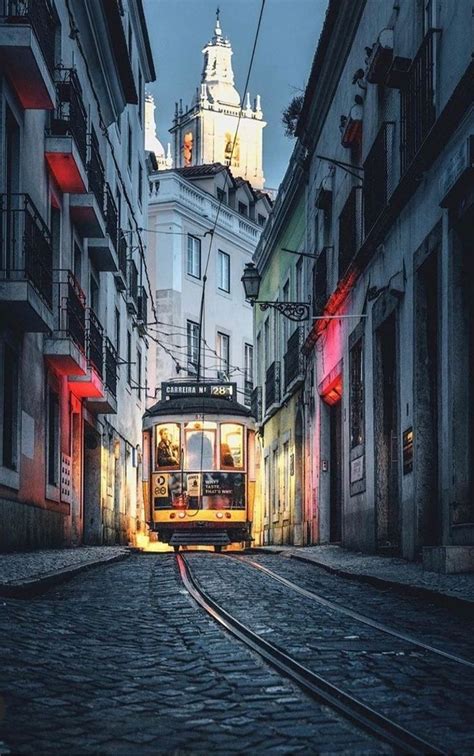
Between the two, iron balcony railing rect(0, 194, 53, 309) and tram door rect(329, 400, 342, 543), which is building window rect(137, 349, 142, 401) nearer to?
tram door rect(329, 400, 342, 543)

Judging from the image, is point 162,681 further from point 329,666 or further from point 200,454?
point 200,454

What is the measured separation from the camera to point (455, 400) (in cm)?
1188

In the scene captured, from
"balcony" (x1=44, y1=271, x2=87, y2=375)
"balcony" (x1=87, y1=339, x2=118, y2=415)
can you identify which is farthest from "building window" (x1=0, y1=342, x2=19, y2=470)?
"balcony" (x1=87, y1=339, x2=118, y2=415)

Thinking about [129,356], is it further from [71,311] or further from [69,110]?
[69,110]

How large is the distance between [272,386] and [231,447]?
226 inches

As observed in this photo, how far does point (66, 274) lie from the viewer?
2009 centimetres

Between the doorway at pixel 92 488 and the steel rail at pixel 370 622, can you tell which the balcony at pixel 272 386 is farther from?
the steel rail at pixel 370 622

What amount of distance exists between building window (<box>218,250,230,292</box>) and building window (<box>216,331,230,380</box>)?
5.75 ft

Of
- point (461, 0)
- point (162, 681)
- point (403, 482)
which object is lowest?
point (162, 681)

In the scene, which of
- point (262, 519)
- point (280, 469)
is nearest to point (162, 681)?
point (280, 469)

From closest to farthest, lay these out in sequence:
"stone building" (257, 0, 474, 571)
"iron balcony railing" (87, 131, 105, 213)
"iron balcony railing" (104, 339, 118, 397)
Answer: "stone building" (257, 0, 474, 571) → "iron balcony railing" (87, 131, 105, 213) → "iron balcony railing" (104, 339, 118, 397)

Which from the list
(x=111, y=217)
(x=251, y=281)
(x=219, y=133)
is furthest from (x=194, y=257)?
(x=219, y=133)

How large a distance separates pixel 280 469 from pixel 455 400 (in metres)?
17.7

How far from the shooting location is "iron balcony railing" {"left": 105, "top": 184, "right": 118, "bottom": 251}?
24156 millimetres
